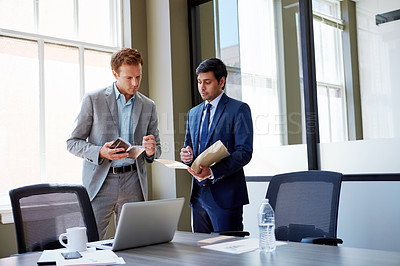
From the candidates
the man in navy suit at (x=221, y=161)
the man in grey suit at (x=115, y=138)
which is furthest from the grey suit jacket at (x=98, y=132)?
the man in navy suit at (x=221, y=161)

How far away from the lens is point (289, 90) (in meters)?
4.07

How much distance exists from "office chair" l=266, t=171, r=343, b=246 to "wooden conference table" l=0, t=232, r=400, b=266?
48cm

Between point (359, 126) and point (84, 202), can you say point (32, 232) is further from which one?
point (359, 126)

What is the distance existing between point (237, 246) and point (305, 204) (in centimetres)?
68

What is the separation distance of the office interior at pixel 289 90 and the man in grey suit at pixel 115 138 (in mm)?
1260

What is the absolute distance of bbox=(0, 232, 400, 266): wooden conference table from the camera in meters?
1.57

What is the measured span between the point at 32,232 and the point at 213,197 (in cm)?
114

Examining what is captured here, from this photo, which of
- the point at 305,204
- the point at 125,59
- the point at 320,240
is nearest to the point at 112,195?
the point at 125,59

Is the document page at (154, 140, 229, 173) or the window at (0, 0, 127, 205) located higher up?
the window at (0, 0, 127, 205)

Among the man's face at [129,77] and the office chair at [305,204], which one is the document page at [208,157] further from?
the man's face at [129,77]

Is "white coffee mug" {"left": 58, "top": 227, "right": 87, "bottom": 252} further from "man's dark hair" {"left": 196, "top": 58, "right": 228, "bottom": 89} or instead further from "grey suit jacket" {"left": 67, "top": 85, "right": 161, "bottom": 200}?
"man's dark hair" {"left": 196, "top": 58, "right": 228, "bottom": 89}

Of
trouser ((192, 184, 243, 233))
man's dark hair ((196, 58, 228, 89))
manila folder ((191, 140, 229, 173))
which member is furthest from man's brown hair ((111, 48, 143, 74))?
trouser ((192, 184, 243, 233))

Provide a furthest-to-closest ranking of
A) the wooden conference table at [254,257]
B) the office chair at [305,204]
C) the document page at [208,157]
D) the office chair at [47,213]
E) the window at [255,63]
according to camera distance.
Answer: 1. the window at [255,63]
2. the document page at [208,157]
3. the office chair at [305,204]
4. the office chair at [47,213]
5. the wooden conference table at [254,257]

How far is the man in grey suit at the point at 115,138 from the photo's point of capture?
304 centimetres
